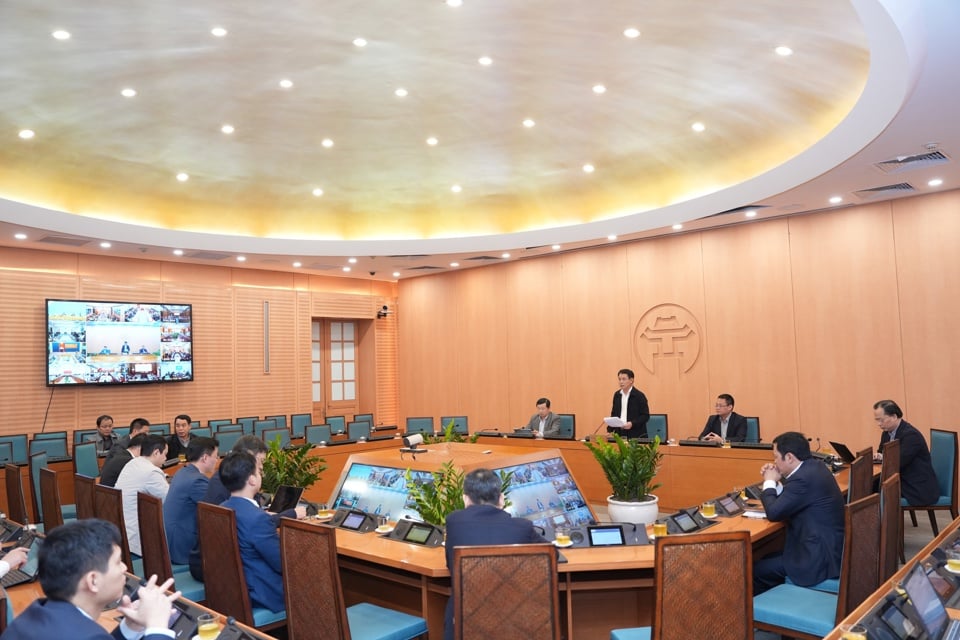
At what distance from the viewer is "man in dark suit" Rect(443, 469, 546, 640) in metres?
2.95

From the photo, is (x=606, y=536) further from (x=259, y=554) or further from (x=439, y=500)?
(x=259, y=554)

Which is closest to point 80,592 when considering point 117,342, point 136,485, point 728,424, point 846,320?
point 136,485

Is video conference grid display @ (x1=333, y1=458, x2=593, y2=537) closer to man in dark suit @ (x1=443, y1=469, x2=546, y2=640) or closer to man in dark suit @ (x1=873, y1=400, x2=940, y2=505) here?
man in dark suit @ (x1=443, y1=469, x2=546, y2=640)

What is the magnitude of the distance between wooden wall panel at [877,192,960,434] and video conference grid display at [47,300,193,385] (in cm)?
978

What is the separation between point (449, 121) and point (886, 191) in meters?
4.71

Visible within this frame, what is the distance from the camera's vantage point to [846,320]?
8211 mm

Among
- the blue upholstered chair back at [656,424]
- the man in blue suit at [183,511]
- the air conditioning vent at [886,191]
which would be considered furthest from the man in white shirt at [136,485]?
the air conditioning vent at [886,191]

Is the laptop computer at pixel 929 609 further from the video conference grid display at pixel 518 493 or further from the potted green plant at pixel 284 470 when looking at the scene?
the potted green plant at pixel 284 470

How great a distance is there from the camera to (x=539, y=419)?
29.6 feet

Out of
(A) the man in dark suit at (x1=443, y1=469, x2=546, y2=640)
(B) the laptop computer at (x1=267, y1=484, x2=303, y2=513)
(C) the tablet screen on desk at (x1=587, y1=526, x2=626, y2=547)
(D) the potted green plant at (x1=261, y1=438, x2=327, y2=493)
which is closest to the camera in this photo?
(A) the man in dark suit at (x1=443, y1=469, x2=546, y2=640)

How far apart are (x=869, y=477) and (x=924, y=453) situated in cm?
112

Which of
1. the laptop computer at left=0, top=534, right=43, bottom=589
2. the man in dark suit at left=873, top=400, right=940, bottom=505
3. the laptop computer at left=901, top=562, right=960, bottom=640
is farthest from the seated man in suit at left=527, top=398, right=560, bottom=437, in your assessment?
the laptop computer at left=901, top=562, right=960, bottom=640

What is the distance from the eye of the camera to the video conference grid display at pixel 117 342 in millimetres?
9680

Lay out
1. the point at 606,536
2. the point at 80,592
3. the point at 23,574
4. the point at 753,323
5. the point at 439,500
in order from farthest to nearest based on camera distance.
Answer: the point at 753,323 < the point at 439,500 < the point at 606,536 < the point at 23,574 < the point at 80,592
